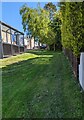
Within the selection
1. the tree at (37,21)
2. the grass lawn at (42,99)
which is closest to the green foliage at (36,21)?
the tree at (37,21)

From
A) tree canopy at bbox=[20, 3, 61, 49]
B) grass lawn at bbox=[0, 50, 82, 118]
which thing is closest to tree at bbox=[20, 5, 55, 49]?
tree canopy at bbox=[20, 3, 61, 49]

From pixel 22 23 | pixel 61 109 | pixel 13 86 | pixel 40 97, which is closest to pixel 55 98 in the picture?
pixel 40 97

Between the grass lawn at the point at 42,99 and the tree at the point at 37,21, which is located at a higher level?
the tree at the point at 37,21

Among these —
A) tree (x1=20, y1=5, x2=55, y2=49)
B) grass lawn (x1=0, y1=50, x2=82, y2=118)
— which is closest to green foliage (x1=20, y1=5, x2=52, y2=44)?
tree (x1=20, y1=5, x2=55, y2=49)

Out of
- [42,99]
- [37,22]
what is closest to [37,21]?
[37,22]

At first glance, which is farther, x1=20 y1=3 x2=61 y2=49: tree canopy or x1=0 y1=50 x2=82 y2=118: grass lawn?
x1=20 y1=3 x2=61 y2=49: tree canopy

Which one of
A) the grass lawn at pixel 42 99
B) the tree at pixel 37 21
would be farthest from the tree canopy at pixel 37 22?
the grass lawn at pixel 42 99

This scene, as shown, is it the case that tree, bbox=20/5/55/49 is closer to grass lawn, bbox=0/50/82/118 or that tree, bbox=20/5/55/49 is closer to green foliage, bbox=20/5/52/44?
green foliage, bbox=20/5/52/44

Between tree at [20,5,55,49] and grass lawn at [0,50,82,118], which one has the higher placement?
tree at [20,5,55,49]

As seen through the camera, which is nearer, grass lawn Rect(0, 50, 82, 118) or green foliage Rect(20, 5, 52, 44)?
grass lawn Rect(0, 50, 82, 118)

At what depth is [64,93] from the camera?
496cm

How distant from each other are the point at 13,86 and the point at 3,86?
0.82ft

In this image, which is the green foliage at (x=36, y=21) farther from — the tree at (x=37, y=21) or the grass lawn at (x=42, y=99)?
the grass lawn at (x=42, y=99)

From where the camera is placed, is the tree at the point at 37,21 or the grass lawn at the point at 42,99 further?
the tree at the point at 37,21
